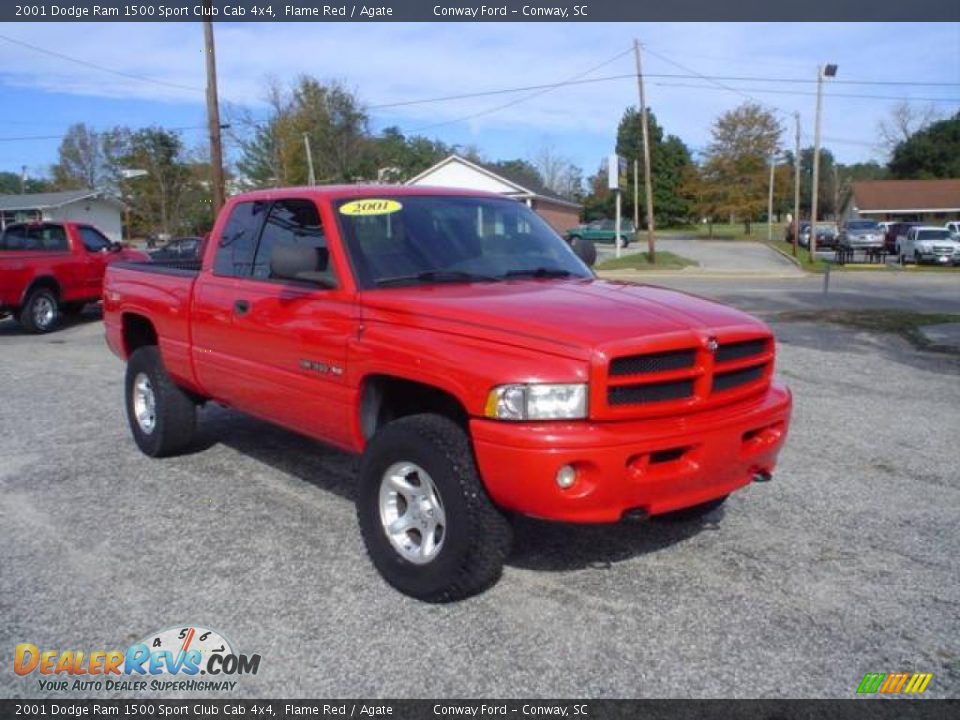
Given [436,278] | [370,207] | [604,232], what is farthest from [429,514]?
[604,232]

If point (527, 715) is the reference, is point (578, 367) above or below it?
above

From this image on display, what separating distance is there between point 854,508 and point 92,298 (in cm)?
1417

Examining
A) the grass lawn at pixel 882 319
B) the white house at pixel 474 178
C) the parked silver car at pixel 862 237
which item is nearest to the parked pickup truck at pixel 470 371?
the grass lawn at pixel 882 319

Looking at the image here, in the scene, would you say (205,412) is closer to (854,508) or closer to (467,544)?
(467,544)

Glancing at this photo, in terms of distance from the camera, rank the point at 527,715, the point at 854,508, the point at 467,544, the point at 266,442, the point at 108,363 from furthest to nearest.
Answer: the point at 108,363 < the point at 266,442 < the point at 854,508 < the point at 467,544 < the point at 527,715

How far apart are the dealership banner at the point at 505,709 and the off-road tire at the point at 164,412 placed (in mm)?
3009

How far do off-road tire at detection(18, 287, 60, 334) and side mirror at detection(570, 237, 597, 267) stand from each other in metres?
11.9

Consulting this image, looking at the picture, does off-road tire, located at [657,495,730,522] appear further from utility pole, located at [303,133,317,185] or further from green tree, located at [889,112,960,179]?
green tree, located at [889,112,960,179]

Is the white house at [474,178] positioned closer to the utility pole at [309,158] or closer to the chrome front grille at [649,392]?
the utility pole at [309,158]

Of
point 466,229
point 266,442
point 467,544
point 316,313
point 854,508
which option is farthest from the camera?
point 266,442

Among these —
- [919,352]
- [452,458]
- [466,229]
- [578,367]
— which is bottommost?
[919,352]

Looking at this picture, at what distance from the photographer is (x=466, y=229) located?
473cm

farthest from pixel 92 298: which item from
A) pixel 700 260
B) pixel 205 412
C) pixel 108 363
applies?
pixel 700 260

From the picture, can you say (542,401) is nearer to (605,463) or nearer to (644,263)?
(605,463)
